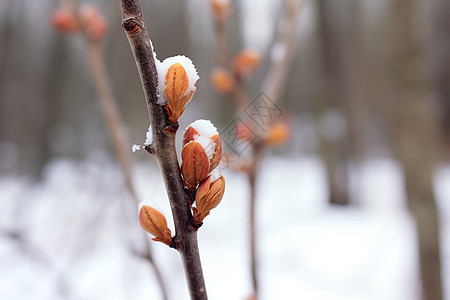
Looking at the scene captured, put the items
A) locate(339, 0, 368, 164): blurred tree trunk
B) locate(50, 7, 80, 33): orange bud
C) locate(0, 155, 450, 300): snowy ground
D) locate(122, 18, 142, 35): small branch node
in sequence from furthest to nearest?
locate(339, 0, 368, 164): blurred tree trunk → locate(0, 155, 450, 300): snowy ground → locate(50, 7, 80, 33): orange bud → locate(122, 18, 142, 35): small branch node

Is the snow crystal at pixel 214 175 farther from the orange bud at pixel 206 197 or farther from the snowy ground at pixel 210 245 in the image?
the snowy ground at pixel 210 245

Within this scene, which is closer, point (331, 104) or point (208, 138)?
point (208, 138)

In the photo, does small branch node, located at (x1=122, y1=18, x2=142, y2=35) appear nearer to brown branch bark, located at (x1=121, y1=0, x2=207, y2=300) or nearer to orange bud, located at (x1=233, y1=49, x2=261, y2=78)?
brown branch bark, located at (x1=121, y1=0, x2=207, y2=300)

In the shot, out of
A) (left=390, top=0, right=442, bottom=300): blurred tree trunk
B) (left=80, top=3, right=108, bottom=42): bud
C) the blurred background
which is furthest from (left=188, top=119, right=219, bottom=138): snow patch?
(left=390, top=0, right=442, bottom=300): blurred tree trunk

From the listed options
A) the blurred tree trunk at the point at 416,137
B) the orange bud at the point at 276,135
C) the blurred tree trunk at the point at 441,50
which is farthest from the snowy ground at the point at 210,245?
the blurred tree trunk at the point at 441,50

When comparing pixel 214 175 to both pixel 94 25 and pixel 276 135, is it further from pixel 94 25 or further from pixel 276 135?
pixel 94 25

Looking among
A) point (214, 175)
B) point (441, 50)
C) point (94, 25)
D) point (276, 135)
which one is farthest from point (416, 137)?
point (441, 50)

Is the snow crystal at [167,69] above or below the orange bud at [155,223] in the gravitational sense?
above
